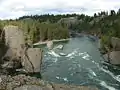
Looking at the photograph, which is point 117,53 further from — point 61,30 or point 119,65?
point 61,30

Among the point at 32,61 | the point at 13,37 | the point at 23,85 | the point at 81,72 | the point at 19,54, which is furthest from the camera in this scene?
Answer: the point at 13,37

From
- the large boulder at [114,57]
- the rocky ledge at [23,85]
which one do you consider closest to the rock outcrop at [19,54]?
the large boulder at [114,57]

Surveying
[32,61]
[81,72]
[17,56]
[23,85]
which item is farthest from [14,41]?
[23,85]

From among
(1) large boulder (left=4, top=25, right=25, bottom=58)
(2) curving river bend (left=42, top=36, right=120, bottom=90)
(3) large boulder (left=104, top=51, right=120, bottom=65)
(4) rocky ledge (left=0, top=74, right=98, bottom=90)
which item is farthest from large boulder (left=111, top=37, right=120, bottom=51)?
(4) rocky ledge (left=0, top=74, right=98, bottom=90)

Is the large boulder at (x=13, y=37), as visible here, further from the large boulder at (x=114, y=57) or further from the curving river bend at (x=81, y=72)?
the large boulder at (x=114, y=57)

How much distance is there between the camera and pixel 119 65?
Result: 183 ft

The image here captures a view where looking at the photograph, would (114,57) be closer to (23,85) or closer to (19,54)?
(19,54)

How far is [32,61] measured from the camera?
48688 mm

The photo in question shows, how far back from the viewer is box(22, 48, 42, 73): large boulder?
48.2 meters

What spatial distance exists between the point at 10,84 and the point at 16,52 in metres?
36.3

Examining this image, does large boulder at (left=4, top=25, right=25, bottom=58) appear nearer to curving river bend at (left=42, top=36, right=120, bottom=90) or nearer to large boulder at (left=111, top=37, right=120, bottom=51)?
curving river bend at (left=42, top=36, right=120, bottom=90)

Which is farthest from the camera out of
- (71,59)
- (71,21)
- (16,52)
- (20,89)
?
(71,21)

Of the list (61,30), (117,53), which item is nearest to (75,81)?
(117,53)

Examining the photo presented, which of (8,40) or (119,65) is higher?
(8,40)
